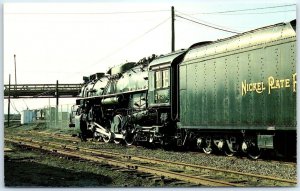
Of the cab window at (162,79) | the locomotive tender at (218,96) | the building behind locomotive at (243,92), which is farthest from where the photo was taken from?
the cab window at (162,79)

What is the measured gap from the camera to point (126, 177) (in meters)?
10.9

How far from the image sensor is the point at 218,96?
13141mm

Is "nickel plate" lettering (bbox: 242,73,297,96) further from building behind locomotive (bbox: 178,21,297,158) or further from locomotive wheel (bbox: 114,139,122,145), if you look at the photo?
locomotive wheel (bbox: 114,139,122,145)

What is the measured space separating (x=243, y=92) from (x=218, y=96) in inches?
43.2

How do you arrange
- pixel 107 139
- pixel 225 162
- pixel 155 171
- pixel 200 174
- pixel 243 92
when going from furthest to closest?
pixel 107 139 < pixel 225 162 < pixel 243 92 < pixel 155 171 < pixel 200 174

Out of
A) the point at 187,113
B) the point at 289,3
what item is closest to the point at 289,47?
the point at 289,3

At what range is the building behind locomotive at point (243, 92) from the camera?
10.9 metres

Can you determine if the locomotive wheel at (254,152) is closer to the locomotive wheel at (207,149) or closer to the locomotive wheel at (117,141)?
the locomotive wheel at (207,149)

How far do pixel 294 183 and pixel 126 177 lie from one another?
143 inches

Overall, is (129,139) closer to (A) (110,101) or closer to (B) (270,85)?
(A) (110,101)

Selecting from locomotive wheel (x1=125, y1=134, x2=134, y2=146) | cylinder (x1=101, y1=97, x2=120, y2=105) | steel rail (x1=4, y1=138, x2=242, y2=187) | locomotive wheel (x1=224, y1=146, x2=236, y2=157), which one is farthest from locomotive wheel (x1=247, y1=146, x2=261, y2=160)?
cylinder (x1=101, y1=97, x2=120, y2=105)

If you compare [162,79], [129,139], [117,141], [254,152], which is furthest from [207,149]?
[117,141]

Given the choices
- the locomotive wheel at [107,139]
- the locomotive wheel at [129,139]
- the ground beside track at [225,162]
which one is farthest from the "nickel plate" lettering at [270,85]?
the locomotive wheel at [107,139]

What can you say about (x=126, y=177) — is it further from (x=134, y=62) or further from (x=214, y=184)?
(x=134, y=62)
